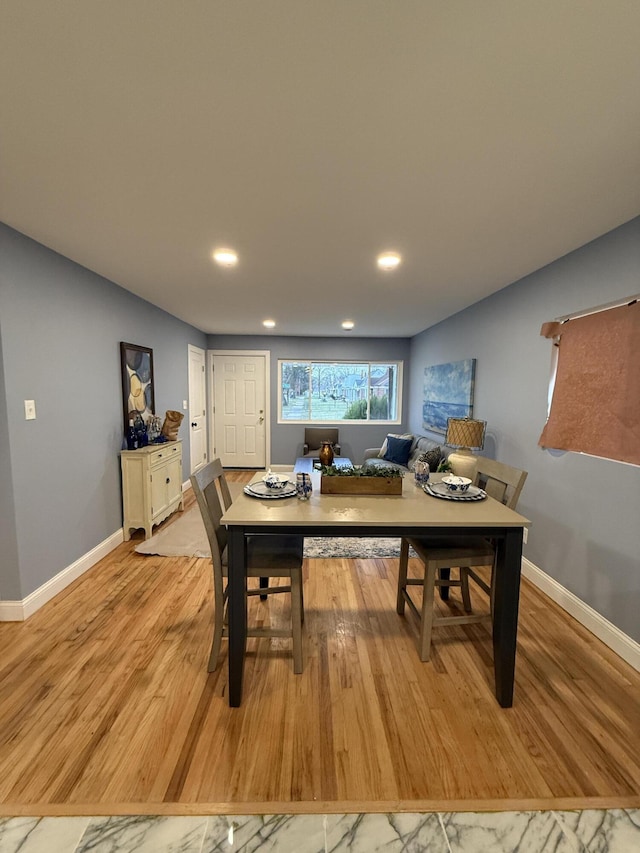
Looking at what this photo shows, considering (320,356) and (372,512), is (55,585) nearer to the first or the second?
(372,512)

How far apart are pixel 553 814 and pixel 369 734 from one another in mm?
649

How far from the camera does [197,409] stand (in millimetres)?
5754

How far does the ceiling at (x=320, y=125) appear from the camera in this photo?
37.3 inches

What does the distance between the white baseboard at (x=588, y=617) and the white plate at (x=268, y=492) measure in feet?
6.35

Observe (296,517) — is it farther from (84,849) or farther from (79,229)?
(79,229)

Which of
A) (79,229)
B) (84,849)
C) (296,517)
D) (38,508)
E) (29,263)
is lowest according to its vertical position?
(84,849)

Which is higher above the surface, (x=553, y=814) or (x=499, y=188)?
(x=499, y=188)

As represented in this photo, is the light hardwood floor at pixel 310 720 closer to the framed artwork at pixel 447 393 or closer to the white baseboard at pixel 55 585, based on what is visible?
the white baseboard at pixel 55 585

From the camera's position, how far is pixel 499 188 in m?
1.66

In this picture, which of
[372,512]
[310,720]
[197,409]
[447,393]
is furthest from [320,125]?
[197,409]

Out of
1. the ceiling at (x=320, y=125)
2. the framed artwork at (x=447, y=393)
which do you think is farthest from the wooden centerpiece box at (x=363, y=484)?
the framed artwork at (x=447, y=393)

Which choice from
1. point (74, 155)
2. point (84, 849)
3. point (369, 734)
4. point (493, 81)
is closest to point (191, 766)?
point (84, 849)

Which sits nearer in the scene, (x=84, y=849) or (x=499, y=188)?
(x=84, y=849)

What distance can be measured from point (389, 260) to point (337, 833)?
2876 mm
